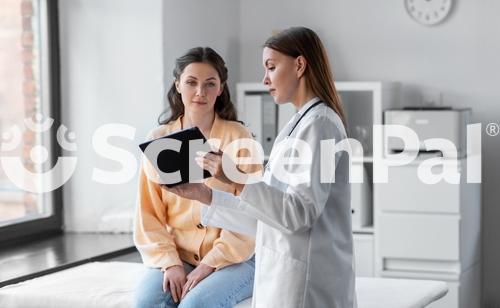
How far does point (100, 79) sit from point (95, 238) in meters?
0.76

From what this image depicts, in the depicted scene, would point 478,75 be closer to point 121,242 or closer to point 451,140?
point 451,140

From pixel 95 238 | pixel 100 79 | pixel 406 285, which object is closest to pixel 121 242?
pixel 95 238

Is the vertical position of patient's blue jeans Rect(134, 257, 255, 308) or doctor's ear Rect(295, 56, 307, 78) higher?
doctor's ear Rect(295, 56, 307, 78)

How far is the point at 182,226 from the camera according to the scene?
270 cm

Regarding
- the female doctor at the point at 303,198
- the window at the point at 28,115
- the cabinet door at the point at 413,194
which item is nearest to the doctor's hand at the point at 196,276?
the female doctor at the point at 303,198

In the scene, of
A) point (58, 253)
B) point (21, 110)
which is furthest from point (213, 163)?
point (21, 110)

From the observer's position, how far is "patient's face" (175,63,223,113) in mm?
2654

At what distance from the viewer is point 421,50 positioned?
4.36 metres

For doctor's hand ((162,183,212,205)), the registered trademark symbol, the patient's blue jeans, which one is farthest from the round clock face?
doctor's hand ((162,183,212,205))

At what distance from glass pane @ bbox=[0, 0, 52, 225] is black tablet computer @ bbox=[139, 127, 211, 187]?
5.87 feet

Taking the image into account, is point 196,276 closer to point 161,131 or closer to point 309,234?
point 161,131

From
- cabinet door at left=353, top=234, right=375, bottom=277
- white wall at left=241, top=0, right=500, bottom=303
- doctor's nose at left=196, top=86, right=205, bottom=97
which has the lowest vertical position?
cabinet door at left=353, top=234, right=375, bottom=277

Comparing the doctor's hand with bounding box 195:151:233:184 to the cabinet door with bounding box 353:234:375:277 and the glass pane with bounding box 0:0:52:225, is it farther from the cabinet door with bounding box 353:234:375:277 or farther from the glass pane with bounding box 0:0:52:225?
the cabinet door with bounding box 353:234:375:277

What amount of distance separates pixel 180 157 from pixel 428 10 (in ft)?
8.68
